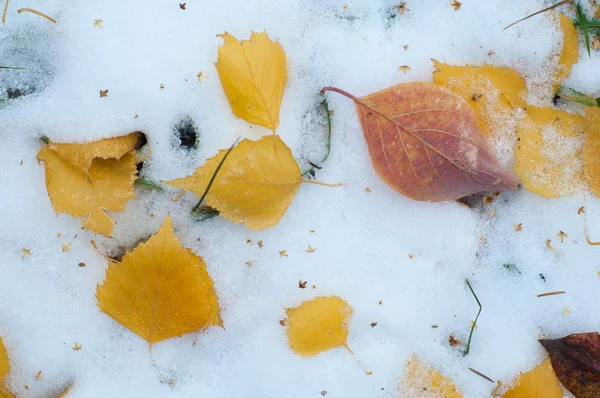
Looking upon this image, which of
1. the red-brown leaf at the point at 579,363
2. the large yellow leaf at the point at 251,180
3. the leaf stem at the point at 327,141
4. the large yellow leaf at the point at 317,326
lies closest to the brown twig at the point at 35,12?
the large yellow leaf at the point at 251,180

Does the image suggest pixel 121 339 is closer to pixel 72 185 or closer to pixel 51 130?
pixel 72 185

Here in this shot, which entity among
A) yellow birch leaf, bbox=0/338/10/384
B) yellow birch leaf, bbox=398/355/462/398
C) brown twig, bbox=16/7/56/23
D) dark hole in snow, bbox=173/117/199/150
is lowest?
yellow birch leaf, bbox=0/338/10/384

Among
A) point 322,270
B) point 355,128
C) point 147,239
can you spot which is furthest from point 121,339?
point 355,128

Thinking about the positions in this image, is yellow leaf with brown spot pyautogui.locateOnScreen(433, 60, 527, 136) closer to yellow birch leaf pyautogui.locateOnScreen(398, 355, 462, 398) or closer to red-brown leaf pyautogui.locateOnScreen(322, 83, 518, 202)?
red-brown leaf pyautogui.locateOnScreen(322, 83, 518, 202)

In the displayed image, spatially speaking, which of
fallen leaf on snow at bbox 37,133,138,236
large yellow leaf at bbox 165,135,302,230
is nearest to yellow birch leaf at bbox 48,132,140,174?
fallen leaf on snow at bbox 37,133,138,236

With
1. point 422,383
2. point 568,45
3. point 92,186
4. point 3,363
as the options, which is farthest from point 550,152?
point 3,363

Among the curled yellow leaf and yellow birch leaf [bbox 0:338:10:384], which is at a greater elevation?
the curled yellow leaf

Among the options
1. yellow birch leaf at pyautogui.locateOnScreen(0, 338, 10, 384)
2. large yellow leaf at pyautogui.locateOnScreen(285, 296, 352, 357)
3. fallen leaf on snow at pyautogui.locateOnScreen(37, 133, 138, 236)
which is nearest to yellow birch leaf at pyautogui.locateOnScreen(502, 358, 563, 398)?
large yellow leaf at pyautogui.locateOnScreen(285, 296, 352, 357)
